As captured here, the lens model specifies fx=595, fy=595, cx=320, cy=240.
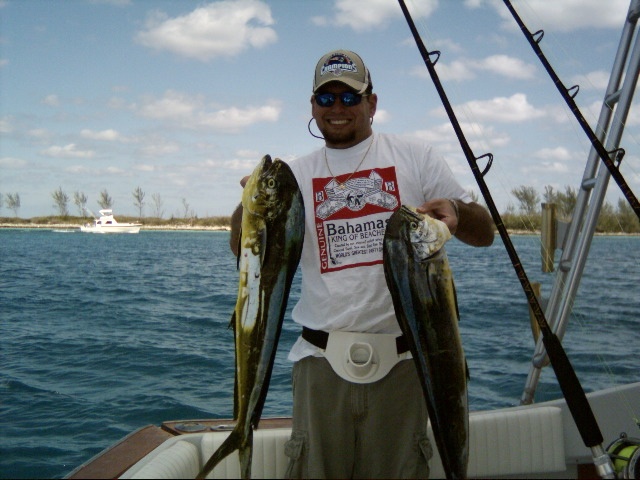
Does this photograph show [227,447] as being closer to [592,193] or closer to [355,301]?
[355,301]

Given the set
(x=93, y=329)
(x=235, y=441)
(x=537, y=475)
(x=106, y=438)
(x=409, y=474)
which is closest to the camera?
(x=235, y=441)

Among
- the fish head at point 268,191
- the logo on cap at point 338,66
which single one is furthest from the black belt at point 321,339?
the logo on cap at point 338,66

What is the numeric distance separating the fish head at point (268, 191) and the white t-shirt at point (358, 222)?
0.36m

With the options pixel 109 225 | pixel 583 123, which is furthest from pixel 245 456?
pixel 109 225

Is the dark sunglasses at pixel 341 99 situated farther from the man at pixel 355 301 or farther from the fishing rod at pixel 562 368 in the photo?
the fishing rod at pixel 562 368

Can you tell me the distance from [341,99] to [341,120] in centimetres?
9

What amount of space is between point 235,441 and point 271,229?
0.76 m

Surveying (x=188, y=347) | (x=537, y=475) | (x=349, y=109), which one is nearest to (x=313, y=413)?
(x=349, y=109)

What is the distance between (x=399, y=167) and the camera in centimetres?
248

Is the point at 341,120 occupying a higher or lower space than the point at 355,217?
higher

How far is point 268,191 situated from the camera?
2.13 m

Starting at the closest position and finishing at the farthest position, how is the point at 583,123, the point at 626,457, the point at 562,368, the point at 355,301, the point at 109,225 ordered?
the point at 355,301
the point at 562,368
the point at 626,457
the point at 583,123
the point at 109,225

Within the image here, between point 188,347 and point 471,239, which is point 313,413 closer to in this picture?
point 471,239

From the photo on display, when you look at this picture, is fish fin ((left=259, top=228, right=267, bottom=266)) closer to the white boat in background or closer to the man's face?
the man's face
